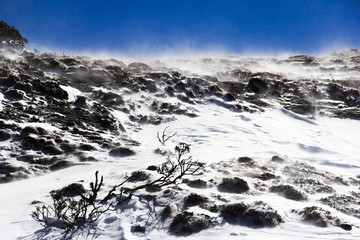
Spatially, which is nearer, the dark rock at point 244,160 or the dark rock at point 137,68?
the dark rock at point 244,160

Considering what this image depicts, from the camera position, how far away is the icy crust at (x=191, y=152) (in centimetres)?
840

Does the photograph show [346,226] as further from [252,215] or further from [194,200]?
[194,200]

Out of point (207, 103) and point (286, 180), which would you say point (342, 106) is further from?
point (286, 180)

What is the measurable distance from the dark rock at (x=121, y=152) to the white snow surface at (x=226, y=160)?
59cm

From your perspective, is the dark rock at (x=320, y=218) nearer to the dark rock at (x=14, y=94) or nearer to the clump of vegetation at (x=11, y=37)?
the dark rock at (x=14, y=94)

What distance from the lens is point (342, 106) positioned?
3338 centimetres

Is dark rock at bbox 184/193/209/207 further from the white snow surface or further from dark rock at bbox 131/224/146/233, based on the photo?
dark rock at bbox 131/224/146/233

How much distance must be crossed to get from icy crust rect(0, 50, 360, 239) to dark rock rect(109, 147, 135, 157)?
0.07 meters

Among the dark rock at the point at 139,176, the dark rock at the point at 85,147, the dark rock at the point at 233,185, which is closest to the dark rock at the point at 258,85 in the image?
the dark rock at the point at 233,185

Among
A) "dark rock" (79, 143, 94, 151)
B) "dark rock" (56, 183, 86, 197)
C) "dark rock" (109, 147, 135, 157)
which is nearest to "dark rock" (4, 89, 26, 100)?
"dark rock" (79, 143, 94, 151)

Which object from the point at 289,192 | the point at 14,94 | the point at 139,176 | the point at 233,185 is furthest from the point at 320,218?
the point at 14,94

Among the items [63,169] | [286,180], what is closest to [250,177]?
[286,180]

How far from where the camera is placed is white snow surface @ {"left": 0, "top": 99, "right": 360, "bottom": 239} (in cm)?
770

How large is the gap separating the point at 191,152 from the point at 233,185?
644cm
